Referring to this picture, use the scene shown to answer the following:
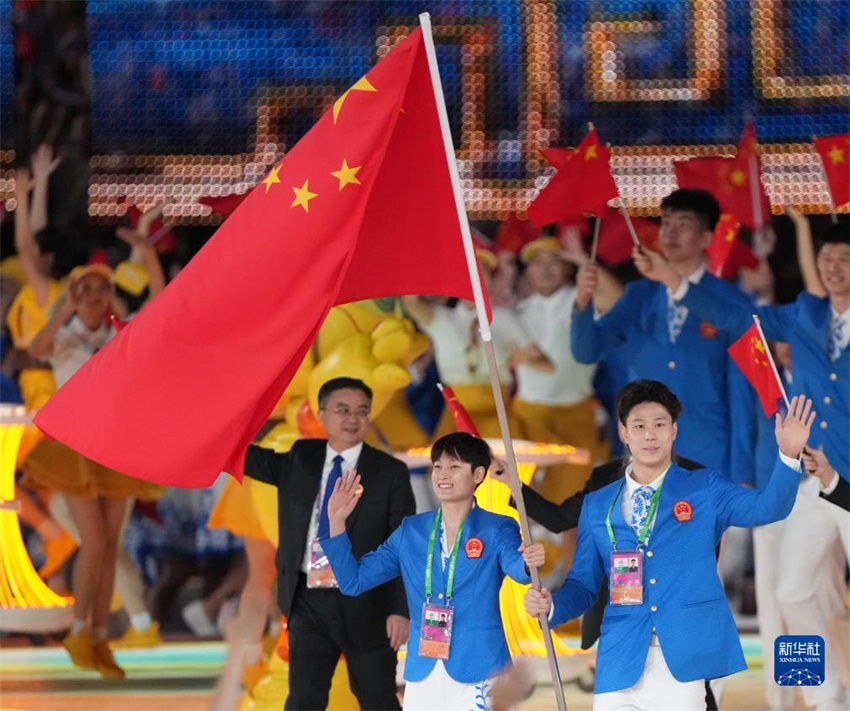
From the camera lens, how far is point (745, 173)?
22.1ft

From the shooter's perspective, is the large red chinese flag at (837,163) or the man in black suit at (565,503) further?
the large red chinese flag at (837,163)

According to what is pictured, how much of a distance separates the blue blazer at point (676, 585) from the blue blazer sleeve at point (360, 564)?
605 millimetres

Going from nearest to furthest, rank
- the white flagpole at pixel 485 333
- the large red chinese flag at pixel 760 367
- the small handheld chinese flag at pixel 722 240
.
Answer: the white flagpole at pixel 485 333, the large red chinese flag at pixel 760 367, the small handheld chinese flag at pixel 722 240

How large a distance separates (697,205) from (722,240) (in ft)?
1.17

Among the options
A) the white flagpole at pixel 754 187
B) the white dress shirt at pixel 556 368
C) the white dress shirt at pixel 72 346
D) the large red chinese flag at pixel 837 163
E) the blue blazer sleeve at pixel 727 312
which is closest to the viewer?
the blue blazer sleeve at pixel 727 312

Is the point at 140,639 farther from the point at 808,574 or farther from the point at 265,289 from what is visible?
the point at 265,289

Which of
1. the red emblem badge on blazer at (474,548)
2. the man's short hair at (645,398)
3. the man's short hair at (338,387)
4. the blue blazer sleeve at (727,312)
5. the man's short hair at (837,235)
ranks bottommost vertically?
the red emblem badge on blazer at (474,548)

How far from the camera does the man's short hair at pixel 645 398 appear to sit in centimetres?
403

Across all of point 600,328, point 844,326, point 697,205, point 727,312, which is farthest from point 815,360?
point 600,328

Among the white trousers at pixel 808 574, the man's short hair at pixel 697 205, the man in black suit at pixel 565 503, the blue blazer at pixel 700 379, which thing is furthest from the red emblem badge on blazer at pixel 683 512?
the man's short hair at pixel 697 205

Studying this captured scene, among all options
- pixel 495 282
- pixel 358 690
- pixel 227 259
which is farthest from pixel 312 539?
pixel 495 282

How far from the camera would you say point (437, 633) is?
4.23 m

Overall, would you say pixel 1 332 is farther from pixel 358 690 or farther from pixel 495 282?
pixel 358 690

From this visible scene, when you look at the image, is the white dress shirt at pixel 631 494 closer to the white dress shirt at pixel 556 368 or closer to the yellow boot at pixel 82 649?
the white dress shirt at pixel 556 368
